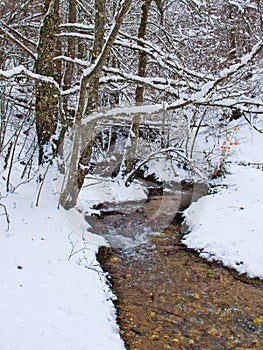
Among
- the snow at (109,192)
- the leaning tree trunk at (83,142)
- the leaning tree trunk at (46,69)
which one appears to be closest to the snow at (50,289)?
the leaning tree trunk at (83,142)

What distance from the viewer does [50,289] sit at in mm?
3578

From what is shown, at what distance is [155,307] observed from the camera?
407 cm

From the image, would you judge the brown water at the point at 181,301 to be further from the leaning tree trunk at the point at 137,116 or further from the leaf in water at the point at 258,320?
the leaning tree trunk at the point at 137,116

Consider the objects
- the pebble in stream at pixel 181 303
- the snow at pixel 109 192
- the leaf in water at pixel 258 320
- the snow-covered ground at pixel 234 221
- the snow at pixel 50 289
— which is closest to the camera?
the snow at pixel 50 289

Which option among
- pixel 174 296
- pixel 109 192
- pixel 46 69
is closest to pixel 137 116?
pixel 109 192

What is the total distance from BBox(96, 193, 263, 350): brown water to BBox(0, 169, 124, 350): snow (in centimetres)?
34

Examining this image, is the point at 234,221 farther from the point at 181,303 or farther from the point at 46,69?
the point at 46,69

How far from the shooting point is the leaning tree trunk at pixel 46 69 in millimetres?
5996

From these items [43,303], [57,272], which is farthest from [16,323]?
[57,272]

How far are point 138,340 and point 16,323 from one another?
1316mm

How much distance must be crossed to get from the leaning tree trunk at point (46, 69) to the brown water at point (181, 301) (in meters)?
2.80

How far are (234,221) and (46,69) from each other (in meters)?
4.64

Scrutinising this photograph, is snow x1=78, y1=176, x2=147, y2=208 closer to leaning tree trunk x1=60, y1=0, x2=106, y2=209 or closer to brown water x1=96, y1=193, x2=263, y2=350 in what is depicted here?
leaning tree trunk x1=60, y1=0, x2=106, y2=209

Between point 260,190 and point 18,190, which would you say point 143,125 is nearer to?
point 260,190
